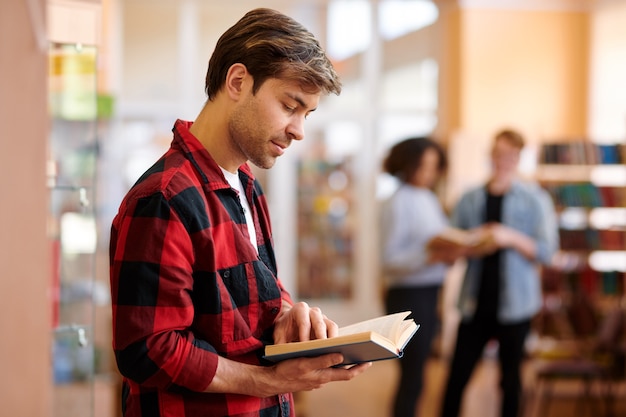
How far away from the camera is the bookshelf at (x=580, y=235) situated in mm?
5746

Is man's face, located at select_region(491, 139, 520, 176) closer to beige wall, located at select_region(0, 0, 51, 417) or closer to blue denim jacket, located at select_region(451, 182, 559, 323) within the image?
blue denim jacket, located at select_region(451, 182, 559, 323)

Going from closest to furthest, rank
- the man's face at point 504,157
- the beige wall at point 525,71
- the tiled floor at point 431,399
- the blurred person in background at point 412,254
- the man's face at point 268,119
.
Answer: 1. the man's face at point 268,119
2. the blurred person in background at point 412,254
3. the man's face at point 504,157
4. the tiled floor at point 431,399
5. the beige wall at point 525,71

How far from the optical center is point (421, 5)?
8484mm

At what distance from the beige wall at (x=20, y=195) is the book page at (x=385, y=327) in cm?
141

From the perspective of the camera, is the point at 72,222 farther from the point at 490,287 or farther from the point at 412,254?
the point at 490,287

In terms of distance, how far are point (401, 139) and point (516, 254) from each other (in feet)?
2.76

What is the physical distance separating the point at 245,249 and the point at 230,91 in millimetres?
294

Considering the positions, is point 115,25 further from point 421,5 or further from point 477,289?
point 477,289

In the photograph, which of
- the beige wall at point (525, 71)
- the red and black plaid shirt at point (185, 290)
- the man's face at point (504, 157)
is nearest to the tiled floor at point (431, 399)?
the man's face at point (504, 157)

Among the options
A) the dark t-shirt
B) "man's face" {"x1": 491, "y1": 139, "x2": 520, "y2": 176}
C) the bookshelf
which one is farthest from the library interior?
"man's face" {"x1": 491, "y1": 139, "x2": 520, "y2": 176}

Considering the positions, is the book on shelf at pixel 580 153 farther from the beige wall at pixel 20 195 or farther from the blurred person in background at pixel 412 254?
the beige wall at pixel 20 195

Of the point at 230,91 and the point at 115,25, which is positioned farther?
A: the point at 115,25

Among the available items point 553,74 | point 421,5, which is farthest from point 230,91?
point 421,5

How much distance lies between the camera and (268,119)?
4.85 feet
